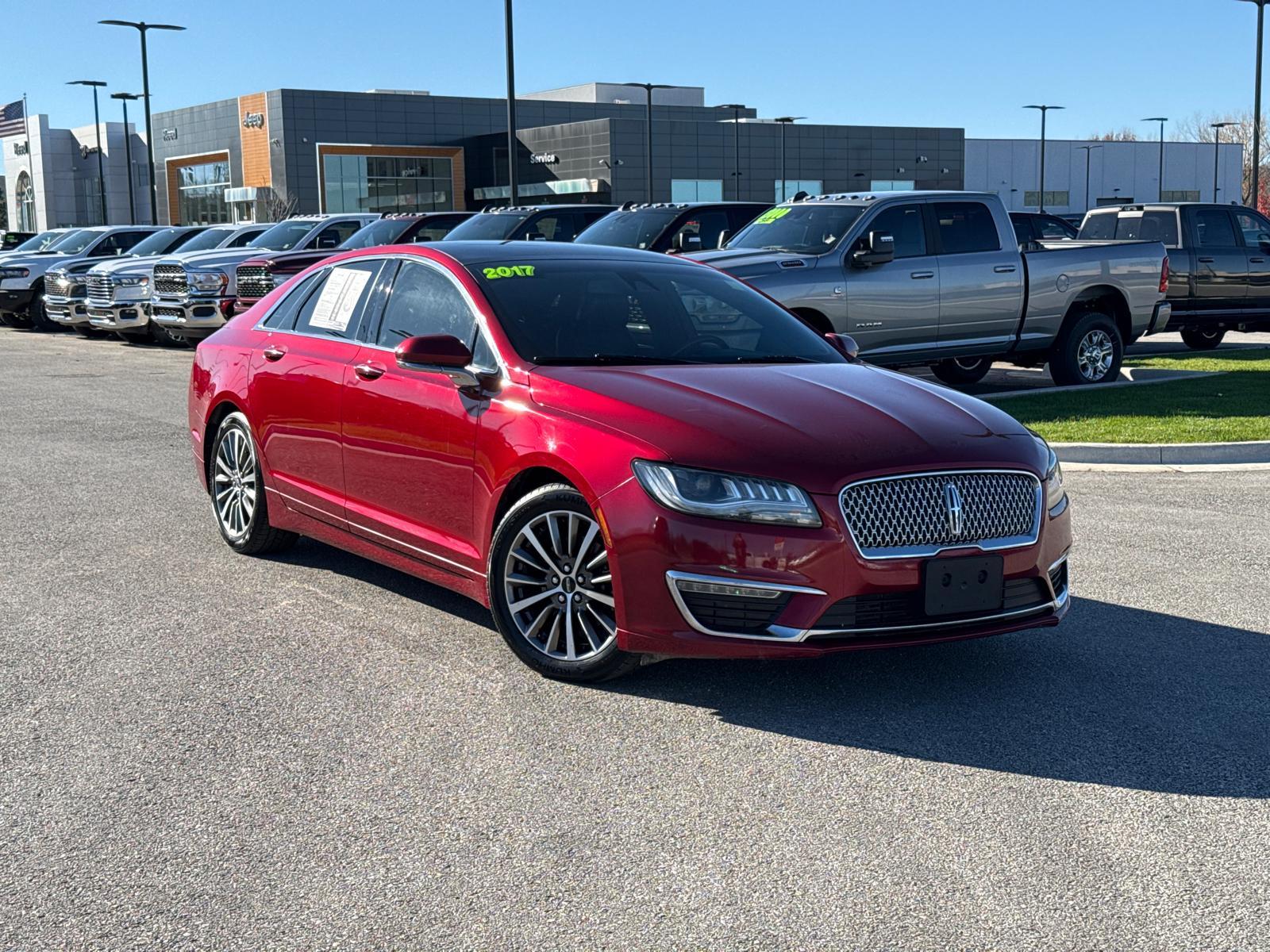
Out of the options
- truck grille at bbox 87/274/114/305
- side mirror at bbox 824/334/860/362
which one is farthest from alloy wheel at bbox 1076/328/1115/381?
truck grille at bbox 87/274/114/305

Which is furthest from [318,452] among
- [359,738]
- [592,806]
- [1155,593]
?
[1155,593]

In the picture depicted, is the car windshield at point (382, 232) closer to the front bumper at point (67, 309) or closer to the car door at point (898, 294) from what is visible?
the front bumper at point (67, 309)

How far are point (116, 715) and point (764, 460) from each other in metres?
2.44

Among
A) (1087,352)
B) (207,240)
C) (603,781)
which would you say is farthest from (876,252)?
(207,240)

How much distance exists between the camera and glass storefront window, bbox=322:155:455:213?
82.9 m

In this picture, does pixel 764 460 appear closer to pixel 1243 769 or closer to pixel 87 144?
pixel 1243 769

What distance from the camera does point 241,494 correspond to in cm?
767

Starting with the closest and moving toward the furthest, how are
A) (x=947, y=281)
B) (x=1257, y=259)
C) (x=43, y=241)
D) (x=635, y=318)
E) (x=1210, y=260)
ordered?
(x=635, y=318)
(x=947, y=281)
(x=1210, y=260)
(x=1257, y=259)
(x=43, y=241)

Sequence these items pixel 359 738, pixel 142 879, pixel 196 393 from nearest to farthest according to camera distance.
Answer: pixel 142 879, pixel 359 738, pixel 196 393

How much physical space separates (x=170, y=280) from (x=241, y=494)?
16.9m

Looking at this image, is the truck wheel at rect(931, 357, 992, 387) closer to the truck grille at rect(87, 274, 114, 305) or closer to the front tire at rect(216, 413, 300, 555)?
the front tire at rect(216, 413, 300, 555)

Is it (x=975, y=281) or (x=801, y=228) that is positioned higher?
(x=801, y=228)

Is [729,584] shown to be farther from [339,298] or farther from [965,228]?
[965,228]

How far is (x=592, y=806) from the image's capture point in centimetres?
420
